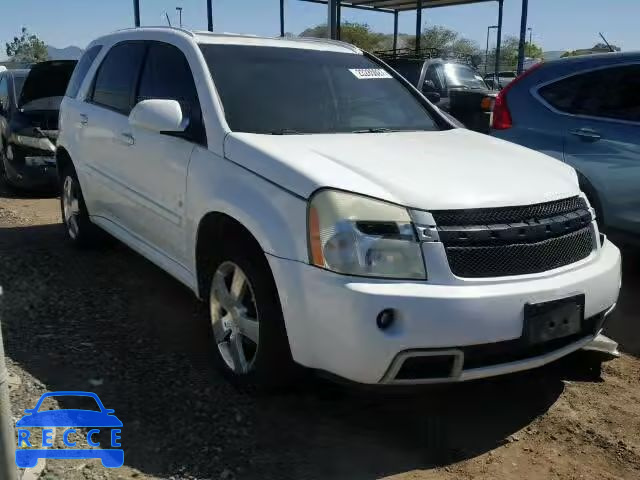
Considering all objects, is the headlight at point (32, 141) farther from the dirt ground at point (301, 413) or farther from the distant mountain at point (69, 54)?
the dirt ground at point (301, 413)

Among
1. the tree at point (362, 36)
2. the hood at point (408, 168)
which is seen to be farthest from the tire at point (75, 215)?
the tree at point (362, 36)

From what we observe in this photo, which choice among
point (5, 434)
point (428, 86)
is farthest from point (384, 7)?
point (5, 434)

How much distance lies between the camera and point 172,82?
4.00 m

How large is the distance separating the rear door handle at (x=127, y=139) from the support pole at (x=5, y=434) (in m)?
2.39

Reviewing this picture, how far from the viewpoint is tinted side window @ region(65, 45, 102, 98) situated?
5.41m

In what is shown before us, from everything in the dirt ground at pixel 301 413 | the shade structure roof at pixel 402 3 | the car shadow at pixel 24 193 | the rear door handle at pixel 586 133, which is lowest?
the car shadow at pixel 24 193

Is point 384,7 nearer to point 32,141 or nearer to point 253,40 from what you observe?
point 32,141

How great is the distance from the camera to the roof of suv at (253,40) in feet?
13.1

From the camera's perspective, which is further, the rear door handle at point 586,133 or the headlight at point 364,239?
the rear door handle at point 586,133

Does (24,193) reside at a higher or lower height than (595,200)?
lower

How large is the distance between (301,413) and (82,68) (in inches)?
148

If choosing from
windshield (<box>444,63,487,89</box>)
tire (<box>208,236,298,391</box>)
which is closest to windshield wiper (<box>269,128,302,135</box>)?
tire (<box>208,236,298,391</box>)

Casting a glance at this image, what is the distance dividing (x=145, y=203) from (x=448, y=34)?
63.6 meters

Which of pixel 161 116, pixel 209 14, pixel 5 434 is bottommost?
pixel 5 434
